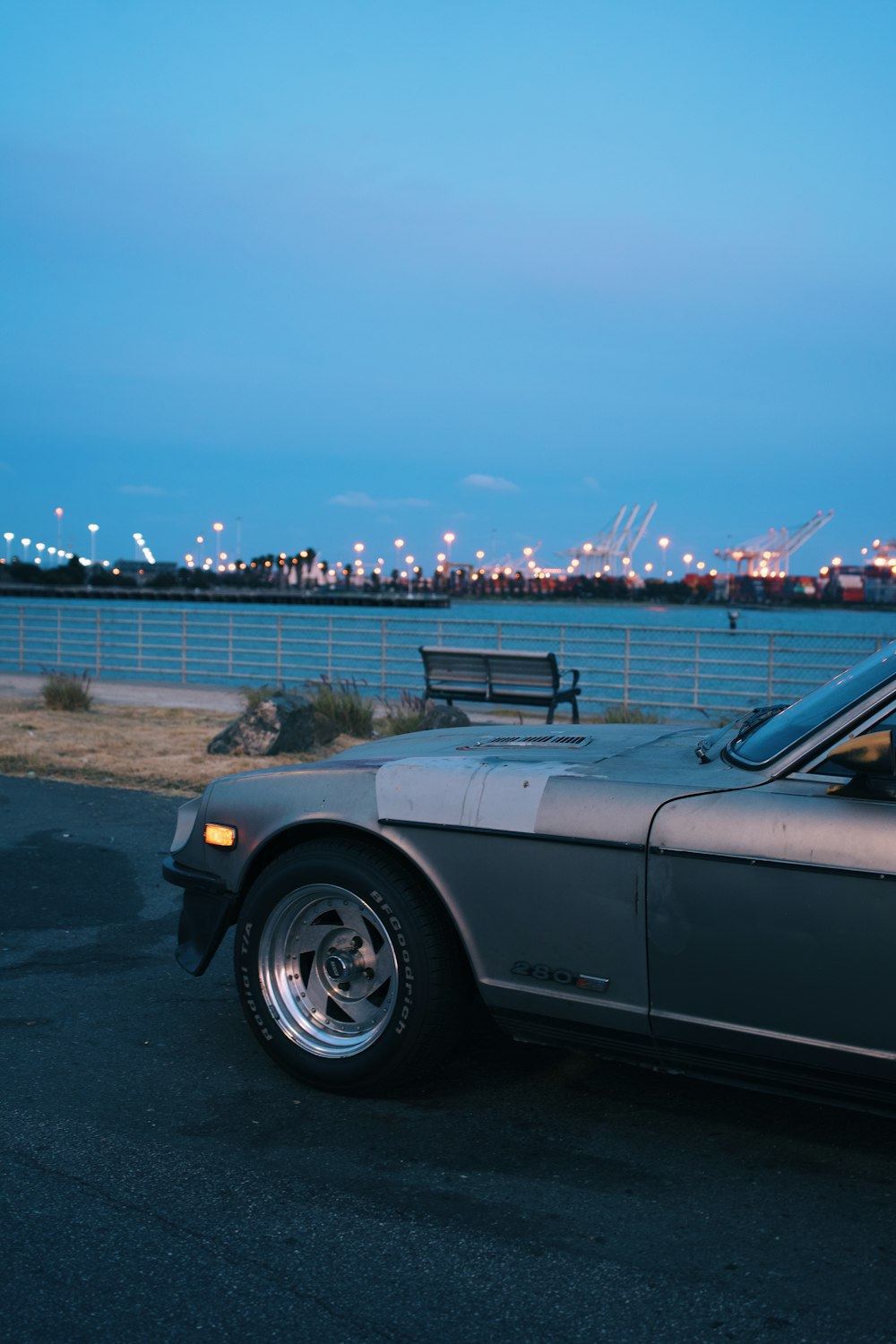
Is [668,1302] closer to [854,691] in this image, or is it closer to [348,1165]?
[348,1165]

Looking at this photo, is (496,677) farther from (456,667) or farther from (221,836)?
(221,836)

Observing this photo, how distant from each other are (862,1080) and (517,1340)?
110 cm

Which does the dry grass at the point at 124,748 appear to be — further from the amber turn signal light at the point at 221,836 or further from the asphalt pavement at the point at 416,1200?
the asphalt pavement at the point at 416,1200

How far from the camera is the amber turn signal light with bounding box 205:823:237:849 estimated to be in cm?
398

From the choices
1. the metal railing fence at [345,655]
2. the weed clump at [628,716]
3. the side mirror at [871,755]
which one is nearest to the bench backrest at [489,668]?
the weed clump at [628,716]

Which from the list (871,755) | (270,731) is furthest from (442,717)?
(871,755)

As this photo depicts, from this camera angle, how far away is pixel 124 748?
1202 cm

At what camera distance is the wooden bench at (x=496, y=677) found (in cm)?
1352

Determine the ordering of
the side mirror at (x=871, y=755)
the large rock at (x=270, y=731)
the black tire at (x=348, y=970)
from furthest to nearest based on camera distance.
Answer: the large rock at (x=270, y=731), the black tire at (x=348, y=970), the side mirror at (x=871, y=755)

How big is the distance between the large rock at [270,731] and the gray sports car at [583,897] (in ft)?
24.5

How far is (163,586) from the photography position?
133 m

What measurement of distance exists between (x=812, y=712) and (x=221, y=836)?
1.90 m

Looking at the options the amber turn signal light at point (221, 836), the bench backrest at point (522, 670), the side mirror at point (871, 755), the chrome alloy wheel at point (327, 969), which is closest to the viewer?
the side mirror at point (871, 755)

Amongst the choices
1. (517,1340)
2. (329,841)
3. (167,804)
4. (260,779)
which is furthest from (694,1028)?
(167,804)
